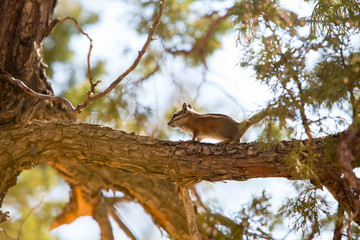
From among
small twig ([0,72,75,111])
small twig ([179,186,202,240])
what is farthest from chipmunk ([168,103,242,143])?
small twig ([0,72,75,111])

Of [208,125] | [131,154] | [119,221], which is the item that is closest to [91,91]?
[131,154]

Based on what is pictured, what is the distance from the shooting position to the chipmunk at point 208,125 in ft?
13.4

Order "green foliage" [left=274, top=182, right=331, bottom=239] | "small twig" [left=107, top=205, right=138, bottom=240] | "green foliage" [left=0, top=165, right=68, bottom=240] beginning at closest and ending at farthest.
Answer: "green foliage" [left=274, top=182, right=331, bottom=239], "small twig" [left=107, top=205, right=138, bottom=240], "green foliage" [left=0, top=165, right=68, bottom=240]

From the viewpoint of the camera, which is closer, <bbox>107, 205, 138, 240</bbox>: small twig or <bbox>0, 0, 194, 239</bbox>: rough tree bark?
<bbox>0, 0, 194, 239</bbox>: rough tree bark

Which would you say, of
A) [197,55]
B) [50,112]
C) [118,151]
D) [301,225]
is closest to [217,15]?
[197,55]

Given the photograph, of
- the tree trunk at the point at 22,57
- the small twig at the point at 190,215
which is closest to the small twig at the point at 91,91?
the tree trunk at the point at 22,57

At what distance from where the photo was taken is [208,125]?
4.35 m

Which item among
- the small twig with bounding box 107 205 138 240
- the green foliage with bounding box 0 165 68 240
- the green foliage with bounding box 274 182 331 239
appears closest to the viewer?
the green foliage with bounding box 274 182 331 239

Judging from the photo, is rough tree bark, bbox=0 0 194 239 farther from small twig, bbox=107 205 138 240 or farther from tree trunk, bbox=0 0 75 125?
small twig, bbox=107 205 138 240

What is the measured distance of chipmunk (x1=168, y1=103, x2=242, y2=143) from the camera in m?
4.08

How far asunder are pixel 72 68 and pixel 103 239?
3.97 metres

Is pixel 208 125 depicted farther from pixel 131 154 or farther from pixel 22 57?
pixel 22 57

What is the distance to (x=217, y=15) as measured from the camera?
6.10m

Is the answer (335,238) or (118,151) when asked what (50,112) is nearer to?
(118,151)
